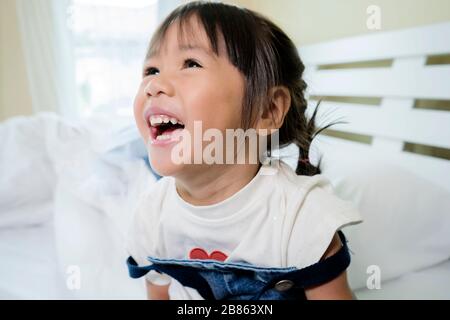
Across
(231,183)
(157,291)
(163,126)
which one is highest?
(163,126)

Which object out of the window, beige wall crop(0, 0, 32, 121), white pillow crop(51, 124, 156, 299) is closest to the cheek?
white pillow crop(51, 124, 156, 299)

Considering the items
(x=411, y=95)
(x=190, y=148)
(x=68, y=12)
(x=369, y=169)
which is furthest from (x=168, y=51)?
(x=68, y=12)

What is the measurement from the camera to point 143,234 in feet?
2.04

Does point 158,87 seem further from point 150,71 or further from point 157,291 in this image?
point 157,291

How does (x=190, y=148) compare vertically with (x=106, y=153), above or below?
above

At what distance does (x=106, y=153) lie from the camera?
3.42ft

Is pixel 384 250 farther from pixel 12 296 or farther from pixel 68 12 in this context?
pixel 68 12

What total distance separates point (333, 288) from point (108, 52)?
165 centimetres

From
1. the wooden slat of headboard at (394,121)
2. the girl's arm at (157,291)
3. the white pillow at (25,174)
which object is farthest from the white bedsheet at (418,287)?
the white pillow at (25,174)

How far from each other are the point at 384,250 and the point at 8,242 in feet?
2.85

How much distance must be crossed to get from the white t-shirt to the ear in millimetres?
72

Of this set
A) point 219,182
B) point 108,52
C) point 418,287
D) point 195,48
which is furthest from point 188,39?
point 108,52

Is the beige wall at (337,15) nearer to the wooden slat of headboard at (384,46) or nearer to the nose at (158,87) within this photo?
the wooden slat of headboard at (384,46)

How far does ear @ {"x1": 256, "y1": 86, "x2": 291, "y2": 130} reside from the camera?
548mm
